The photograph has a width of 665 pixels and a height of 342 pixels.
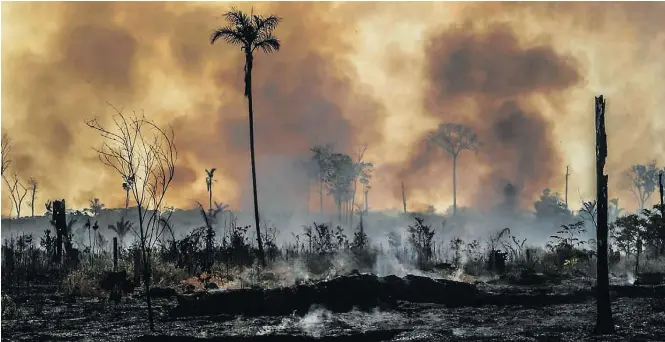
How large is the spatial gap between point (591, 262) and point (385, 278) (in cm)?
1373

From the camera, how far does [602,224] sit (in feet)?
52.7

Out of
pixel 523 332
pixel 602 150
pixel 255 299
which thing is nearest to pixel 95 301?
pixel 255 299

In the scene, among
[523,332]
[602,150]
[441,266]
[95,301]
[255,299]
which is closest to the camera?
[602,150]

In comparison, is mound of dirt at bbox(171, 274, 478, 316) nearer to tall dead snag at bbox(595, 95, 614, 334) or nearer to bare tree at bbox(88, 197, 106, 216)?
tall dead snag at bbox(595, 95, 614, 334)

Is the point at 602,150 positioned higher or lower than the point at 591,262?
higher

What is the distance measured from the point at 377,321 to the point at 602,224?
6.94m

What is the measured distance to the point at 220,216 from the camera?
96.2m

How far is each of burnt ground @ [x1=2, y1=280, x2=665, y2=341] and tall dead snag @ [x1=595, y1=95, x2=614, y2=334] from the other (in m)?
0.48

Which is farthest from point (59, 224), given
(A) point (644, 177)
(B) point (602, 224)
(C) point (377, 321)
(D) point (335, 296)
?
(A) point (644, 177)

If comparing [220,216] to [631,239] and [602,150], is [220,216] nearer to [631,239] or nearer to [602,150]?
[631,239]

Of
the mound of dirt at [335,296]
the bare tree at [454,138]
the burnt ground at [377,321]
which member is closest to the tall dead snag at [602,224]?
the burnt ground at [377,321]

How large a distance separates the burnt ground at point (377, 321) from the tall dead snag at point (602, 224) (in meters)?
0.48

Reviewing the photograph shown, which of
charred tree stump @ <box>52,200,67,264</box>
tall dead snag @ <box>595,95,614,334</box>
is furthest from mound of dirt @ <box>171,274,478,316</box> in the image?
charred tree stump @ <box>52,200,67,264</box>

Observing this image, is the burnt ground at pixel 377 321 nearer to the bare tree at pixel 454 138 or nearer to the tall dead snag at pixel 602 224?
the tall dead snag at pixel 602 224
